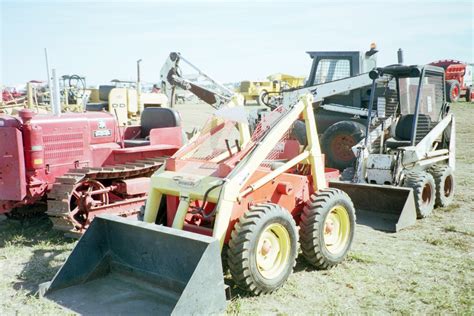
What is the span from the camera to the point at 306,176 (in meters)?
5.08

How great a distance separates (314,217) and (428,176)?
311cm

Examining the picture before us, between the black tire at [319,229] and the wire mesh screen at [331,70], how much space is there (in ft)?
21.3

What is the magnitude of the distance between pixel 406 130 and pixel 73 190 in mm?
5087

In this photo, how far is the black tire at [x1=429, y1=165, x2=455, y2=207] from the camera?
24.2ft

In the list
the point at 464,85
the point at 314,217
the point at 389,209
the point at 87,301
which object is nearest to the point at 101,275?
the point at 87,301

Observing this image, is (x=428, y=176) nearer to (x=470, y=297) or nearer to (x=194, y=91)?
(x=470, y=297)

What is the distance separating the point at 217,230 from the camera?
4078mm

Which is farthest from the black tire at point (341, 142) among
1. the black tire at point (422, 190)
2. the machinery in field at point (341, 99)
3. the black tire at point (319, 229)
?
the black tire at point (319, 229)

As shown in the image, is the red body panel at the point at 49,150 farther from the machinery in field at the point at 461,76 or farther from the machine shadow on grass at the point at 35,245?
the machinery in field at the point at 461,76

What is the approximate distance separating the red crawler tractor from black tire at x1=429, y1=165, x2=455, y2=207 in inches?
156

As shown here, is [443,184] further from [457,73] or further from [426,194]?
[457,73]

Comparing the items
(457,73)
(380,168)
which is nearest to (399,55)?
(380,168)

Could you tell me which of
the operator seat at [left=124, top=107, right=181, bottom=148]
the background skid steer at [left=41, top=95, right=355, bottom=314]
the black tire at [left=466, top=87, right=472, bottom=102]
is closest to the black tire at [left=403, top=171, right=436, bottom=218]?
the background skid steer at [left=41, top=95, right=355, bottom=314]

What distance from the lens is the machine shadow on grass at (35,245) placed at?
4.75m
